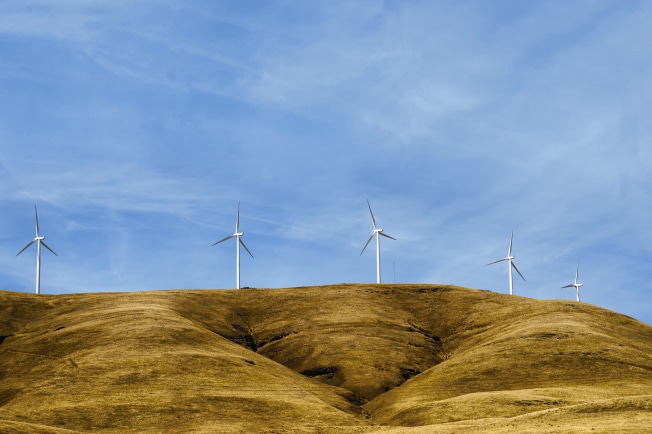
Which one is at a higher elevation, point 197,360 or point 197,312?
point 197,312

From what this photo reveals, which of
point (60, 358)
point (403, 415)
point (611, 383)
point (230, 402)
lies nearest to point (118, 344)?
point (60, 358)

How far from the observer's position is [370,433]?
3275 inches

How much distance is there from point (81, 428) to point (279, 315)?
7007 centimetres

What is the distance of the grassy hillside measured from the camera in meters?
94.5

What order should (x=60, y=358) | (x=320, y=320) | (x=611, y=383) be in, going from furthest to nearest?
(x=320, y=320) → (x=60, y=358) → (x=611, y=383)

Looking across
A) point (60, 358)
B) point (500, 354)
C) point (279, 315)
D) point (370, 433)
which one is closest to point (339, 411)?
point (370, 433)

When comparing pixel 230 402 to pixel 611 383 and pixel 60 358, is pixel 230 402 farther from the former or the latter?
pixel 611 383

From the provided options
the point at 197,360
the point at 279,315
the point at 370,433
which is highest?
the point at 279,315

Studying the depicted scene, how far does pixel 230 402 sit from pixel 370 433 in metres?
24.1

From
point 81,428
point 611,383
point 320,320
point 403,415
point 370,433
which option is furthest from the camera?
point 320,320

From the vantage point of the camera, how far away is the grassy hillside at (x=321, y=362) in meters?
94.5

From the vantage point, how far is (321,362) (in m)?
→ 133

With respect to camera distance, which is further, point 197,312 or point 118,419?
point 197,312

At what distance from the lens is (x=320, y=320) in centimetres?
15262
